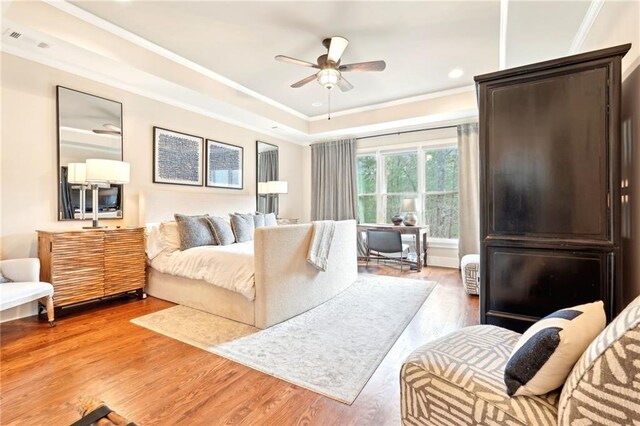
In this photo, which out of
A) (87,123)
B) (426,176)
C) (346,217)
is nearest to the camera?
(87,123)

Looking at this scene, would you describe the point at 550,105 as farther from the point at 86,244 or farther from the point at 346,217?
the point at 346,217

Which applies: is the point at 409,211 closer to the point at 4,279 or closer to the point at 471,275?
the point at 471,275

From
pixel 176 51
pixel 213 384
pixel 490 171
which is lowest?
pixel 213 384

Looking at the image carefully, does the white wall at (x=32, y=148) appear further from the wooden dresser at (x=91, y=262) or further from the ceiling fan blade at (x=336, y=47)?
the ceiling fan blade at (x=336, y=47)

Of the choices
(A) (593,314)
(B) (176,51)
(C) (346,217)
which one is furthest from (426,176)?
(A) (593,314)

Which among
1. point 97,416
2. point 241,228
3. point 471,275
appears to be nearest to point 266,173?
point 241,228

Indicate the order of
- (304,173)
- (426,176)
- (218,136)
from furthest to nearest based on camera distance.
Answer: (304,173), (426,176), (218,136)

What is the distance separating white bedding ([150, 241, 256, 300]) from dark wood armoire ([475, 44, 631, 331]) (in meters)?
1.86

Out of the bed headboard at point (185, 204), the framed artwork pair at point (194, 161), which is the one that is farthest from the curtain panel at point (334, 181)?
the framed artwork pair at point (194, 161)

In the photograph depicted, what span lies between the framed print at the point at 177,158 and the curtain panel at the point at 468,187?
4.22 m

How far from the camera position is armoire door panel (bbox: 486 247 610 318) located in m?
1.61

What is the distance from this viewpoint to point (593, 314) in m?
1.04

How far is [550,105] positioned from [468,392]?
5.38 ft

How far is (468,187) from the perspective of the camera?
496 cm
